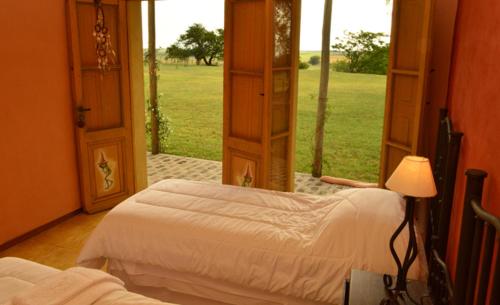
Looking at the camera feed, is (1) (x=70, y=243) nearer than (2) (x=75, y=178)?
Yes

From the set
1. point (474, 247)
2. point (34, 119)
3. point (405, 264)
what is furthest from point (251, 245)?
point (34, 119)

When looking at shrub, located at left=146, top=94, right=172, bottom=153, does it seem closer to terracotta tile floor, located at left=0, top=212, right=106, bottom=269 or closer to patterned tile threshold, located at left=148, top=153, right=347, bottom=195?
patterned tile threshold, located at left=148, top=153, right=347, bottom=195

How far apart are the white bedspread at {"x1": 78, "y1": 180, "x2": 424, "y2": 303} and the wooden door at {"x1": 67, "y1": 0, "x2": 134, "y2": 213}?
1514 mm

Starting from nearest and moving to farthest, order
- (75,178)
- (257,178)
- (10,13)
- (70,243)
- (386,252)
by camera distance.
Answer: (386,252)
(10,13)
(70,243)
(257,178)
(75,178)

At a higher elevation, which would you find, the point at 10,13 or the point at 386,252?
the point at 10,13

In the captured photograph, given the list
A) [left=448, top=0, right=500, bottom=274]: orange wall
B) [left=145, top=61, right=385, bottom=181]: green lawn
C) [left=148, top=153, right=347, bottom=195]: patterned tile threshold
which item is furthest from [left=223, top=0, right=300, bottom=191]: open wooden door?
[left=145, top=61, right=385, bottom=181]: green lawn

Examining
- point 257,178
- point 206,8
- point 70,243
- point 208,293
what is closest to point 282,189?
point 257,178

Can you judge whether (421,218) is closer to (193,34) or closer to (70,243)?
(70,243)

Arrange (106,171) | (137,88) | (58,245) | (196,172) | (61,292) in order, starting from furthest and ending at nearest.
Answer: (196,172)
(137,88)
(106,171)
(58,245)
(61,292)

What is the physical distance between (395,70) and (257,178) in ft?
5.07

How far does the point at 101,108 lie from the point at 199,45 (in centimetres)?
397

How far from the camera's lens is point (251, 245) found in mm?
2549

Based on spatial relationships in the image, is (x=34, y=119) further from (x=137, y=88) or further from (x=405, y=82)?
(x=405, y=82)

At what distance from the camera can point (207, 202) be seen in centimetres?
305
